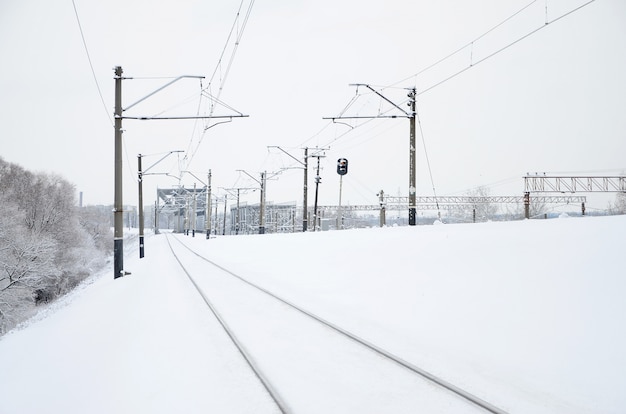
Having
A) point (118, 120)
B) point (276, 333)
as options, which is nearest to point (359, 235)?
point (276, 333)

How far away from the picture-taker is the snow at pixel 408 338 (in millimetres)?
5422

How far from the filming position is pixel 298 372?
6117 mm

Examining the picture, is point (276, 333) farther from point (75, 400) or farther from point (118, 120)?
point (118, 120)

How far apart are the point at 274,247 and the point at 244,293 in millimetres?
12066

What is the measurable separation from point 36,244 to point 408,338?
41.0 meters

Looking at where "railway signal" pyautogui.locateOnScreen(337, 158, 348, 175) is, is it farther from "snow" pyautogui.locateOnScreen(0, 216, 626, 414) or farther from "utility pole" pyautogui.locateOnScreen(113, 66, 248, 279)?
"snow" pyautogui.locateOnScreen(0, 216, 626, 414)

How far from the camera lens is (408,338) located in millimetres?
8133

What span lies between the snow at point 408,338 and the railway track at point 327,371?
38mm

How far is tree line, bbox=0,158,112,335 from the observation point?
34719 millimetres

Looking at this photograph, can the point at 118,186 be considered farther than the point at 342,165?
No

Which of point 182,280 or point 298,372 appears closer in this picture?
point 298,372

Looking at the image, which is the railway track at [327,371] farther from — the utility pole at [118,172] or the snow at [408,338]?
the utility pole at [118,172]

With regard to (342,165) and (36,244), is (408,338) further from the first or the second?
(36,244)

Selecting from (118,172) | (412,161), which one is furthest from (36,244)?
(412,161)
